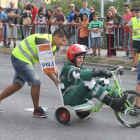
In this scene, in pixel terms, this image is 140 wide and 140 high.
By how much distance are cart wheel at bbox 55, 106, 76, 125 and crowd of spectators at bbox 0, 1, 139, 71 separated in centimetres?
A: 707

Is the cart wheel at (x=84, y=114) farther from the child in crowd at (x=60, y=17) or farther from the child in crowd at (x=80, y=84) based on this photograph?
the child in crowd at (x=60, y=17)

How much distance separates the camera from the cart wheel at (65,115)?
6409 millimetres

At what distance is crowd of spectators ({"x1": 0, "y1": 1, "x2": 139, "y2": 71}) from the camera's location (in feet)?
48.4

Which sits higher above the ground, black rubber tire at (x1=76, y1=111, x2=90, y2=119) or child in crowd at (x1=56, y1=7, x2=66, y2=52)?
child in crowd at (x1=56, y1=7, x2=66, y2=52)

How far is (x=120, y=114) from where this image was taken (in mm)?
6430

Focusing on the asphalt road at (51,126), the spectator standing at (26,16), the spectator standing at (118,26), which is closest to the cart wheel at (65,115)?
the asphalt road at (51,126)

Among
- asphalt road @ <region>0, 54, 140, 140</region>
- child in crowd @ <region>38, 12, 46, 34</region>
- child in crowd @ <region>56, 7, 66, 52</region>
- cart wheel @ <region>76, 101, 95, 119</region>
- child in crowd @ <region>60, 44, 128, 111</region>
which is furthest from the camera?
child in crowd @ <region>38, 12, 46, 34</region>

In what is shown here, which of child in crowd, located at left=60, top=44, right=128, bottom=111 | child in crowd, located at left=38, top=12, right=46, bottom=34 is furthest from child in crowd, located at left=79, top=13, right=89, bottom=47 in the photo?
child in crowd, located at left=60, top=44, right=128, bottom=111

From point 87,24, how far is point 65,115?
9.58 m

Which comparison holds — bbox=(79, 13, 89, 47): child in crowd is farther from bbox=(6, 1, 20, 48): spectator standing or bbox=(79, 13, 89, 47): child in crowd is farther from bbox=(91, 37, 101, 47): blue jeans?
bbox=(6, 1, 20, 48): spectator standing

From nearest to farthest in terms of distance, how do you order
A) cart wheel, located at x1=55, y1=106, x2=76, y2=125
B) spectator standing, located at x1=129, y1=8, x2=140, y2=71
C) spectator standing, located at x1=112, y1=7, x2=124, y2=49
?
cart wheel, located at x1=55, y1=106, x2=76, y2=125
spectator standing, located at x1=129, y1=8, x2=140, y2=71
spectator standing, located at x1=112, y1=7, x2=124, y2=49

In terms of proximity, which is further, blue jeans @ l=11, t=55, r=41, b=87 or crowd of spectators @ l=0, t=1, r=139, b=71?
crowd of spectators @ l=0, t=1, r=139, b=71

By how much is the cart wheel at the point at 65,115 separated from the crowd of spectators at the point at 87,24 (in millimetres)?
7066

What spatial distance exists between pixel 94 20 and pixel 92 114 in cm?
897
